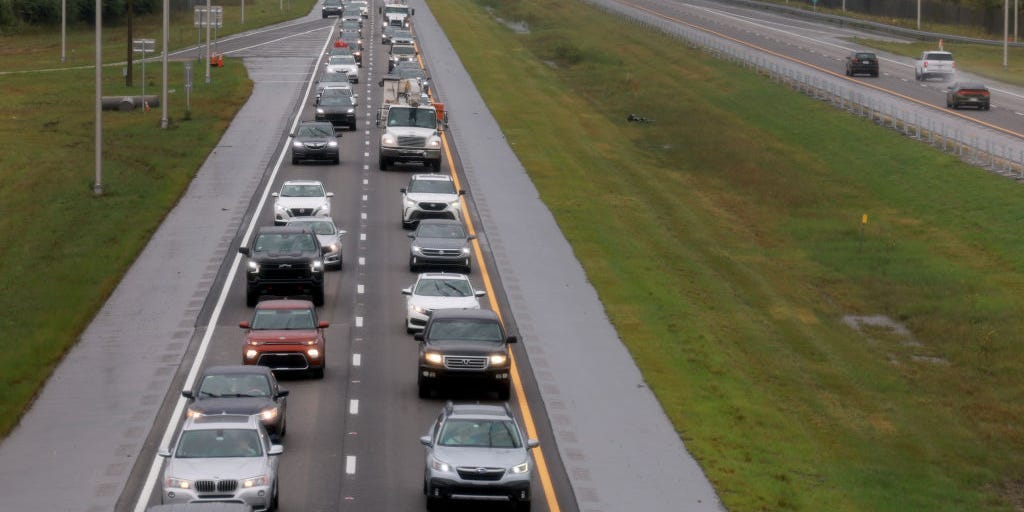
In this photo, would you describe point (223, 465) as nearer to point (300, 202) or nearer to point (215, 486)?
point (215, 486)

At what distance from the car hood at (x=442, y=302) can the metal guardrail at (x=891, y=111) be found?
32962 millimetres

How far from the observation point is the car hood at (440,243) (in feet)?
136

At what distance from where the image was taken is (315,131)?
5975cm

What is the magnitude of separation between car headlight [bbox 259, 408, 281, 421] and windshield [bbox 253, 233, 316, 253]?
1227 cm

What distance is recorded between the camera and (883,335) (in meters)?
44.3

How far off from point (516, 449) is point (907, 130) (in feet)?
177

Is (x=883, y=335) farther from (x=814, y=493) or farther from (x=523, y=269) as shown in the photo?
(x=814, y=493)

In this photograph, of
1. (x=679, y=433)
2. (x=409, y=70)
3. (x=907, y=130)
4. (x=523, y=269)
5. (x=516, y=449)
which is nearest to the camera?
(x=516, y=449)

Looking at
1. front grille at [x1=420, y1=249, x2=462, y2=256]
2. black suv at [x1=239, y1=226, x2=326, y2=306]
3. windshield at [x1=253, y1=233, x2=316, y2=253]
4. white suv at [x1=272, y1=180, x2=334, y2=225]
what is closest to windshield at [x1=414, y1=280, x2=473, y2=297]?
black suv at [x1=239, y1=226, x2=326, y2=306]

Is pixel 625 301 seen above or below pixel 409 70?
below

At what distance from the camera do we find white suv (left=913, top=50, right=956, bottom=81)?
309ft

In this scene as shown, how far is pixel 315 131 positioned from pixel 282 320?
29658mm


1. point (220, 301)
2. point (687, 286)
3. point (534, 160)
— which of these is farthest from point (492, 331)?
point (534, 160)

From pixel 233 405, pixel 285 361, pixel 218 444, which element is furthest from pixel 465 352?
pixel 218 444
